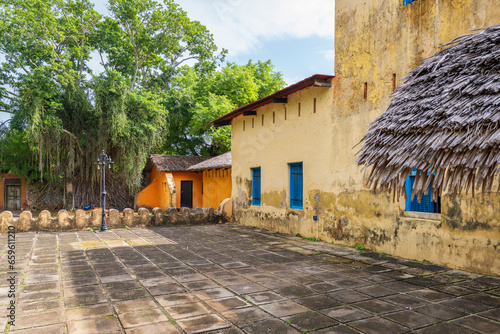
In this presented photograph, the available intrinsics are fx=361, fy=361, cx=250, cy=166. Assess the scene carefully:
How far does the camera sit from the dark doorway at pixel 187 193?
829 inches

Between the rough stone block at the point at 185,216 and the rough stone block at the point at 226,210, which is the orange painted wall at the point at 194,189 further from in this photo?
the rough stone block at the point at 185,216

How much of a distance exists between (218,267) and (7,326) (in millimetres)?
3243

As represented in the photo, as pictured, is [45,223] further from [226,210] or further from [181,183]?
[181,183]

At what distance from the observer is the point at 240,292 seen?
15.9 feet

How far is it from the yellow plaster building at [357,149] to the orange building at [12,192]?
57.8 feet

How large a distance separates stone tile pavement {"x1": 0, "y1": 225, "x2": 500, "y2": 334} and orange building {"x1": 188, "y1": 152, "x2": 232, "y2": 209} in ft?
27.8

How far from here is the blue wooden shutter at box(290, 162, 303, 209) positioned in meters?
10.1

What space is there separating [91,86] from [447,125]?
17.1 m

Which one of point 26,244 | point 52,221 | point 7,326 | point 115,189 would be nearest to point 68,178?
point 115,189

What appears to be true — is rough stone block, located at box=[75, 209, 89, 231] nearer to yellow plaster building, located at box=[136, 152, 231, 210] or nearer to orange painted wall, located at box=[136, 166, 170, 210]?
yellow plaster building, located at box=[136, 152, 231, 210]

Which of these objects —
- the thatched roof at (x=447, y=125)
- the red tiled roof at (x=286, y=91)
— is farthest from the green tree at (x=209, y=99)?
the thatched roof at (x=447, y=125)

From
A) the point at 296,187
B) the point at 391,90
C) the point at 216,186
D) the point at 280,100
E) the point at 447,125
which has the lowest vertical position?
the point at 216,186

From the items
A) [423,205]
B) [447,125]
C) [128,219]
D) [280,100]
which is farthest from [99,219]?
[447,125]

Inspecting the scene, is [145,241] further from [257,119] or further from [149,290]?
[257,119]
